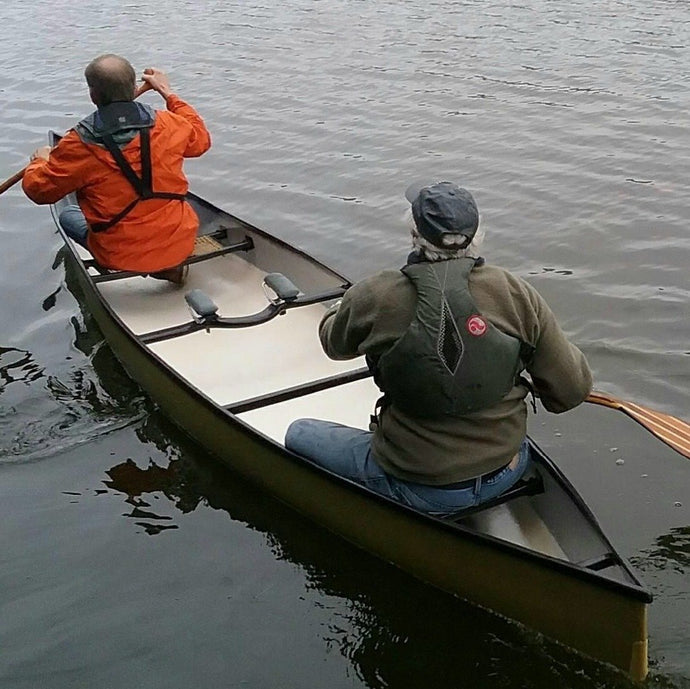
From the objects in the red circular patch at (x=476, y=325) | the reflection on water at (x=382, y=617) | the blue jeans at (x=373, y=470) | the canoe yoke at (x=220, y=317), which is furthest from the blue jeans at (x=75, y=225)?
the red circular patch at (x=476, y=325)

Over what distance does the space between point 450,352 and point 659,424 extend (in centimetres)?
183

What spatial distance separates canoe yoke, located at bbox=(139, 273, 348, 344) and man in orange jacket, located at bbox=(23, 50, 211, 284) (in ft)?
2.26

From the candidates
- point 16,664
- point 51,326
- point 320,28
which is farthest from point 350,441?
point 320,28

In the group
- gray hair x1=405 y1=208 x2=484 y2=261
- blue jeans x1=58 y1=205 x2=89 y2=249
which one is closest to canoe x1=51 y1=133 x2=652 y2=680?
blue jeans x1=58 y1=205 x2=89 y2=249

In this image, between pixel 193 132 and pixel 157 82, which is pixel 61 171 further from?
pixel 157 82

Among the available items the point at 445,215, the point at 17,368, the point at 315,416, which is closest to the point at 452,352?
the point at 445,215

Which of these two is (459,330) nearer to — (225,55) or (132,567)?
(132,567)

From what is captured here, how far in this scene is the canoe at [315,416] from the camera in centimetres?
380

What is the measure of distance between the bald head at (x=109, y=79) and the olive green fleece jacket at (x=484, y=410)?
2.74 metres

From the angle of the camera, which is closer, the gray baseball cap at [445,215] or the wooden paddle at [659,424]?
the gray baseball cap at [445,215]

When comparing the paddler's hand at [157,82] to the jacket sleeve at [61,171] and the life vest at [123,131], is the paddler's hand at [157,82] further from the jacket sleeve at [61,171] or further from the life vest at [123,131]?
the jacket sleeve at [61,171]

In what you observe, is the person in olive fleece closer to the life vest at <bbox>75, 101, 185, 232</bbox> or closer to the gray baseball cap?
the gray baseball cap

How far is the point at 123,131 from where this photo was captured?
600cm

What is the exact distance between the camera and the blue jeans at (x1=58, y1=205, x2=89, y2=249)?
22.7ft
